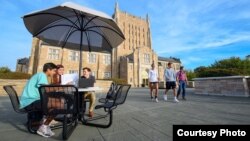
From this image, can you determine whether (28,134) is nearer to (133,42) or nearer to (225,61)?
(225,61)

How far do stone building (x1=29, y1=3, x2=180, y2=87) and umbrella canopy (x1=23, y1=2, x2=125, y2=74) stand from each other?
91.2ft

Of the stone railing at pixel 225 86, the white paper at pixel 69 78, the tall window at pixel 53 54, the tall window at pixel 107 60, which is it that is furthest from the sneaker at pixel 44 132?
the tall window at pixel 107 60

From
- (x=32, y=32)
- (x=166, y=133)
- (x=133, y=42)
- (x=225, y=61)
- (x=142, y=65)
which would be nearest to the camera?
(x=166, y=133)

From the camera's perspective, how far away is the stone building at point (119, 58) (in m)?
32.2

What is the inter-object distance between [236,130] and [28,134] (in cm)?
371

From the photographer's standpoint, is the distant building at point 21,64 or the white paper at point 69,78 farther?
the distant building at point 21,64

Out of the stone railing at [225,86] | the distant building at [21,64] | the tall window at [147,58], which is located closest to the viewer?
the stone railing at [225,86]

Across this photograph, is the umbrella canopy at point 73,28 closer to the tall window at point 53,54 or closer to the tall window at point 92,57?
the tall window at point 53,54

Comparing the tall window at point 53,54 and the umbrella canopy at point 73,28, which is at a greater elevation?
the tall window at point 53,54

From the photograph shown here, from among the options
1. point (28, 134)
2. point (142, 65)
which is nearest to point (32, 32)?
point (28, 134)

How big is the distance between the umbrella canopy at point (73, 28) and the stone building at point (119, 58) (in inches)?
1094

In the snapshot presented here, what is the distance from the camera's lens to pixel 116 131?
3.19 metres

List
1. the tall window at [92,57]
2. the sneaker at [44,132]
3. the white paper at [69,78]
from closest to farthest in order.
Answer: the sneaker at [44,132] < the white paper at [69,78] < the tall window at [92,57]

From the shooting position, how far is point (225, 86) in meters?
10.6
